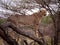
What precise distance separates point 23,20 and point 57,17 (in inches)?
118

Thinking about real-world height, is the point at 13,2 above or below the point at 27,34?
below

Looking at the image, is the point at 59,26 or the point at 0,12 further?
the point at 0,12

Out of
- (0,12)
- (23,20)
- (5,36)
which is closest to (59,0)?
(5,36)

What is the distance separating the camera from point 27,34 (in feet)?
3.13

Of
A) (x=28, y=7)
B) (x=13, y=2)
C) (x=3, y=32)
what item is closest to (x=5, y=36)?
(x=3, y=32)

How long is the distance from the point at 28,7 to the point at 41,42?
1364 millimetres

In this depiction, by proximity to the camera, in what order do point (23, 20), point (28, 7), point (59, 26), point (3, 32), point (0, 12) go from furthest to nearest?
point (23, 20) → point (0, 12) → point (28, 7) → point (59, 26) → point (3, 32)

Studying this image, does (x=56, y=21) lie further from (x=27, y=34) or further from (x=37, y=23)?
(x=37, y=23)

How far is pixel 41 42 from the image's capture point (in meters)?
1.00

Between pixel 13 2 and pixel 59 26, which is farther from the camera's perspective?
pixel 13 2

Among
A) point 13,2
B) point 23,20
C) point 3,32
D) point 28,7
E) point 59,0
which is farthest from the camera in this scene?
point 23,20

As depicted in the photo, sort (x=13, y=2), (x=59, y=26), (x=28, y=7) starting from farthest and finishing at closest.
Answer: (x=13, y=2) → (x=28, y=7) → (x=59, y=26)

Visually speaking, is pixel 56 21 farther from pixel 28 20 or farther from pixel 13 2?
pixel 28 20

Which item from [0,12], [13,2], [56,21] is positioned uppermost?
[56,21]
